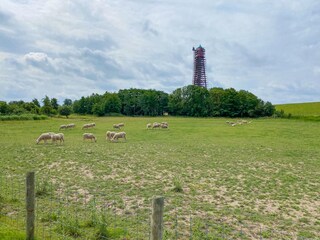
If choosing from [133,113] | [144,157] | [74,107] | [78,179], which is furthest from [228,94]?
[78,179]

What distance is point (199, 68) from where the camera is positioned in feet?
573

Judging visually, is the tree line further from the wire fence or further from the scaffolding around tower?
the wire fence

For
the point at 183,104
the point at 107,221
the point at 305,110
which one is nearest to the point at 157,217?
the point at 107,221

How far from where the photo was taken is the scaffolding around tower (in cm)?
17238

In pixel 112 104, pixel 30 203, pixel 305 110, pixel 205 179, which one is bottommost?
pixel 205 179

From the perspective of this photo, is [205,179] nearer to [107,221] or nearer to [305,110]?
[107,221]

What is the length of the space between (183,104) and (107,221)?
104 meters

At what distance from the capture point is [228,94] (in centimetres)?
11125

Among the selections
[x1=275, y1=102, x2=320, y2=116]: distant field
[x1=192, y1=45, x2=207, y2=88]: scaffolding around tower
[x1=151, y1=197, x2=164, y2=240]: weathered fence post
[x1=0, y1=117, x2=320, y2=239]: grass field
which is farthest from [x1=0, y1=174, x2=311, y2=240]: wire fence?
[x1=192, y1=45, x2=207, y2=88]: scaffolding around tower

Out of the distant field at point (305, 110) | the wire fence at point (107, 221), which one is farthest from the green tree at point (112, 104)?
the wire fence at point (107, 221)

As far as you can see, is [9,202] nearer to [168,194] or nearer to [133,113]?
[168,194]

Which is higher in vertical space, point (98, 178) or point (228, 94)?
point (228, 94)

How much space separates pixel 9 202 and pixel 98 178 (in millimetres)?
4977

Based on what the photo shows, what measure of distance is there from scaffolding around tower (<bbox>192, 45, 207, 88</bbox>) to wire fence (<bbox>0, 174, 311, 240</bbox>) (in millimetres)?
164188
